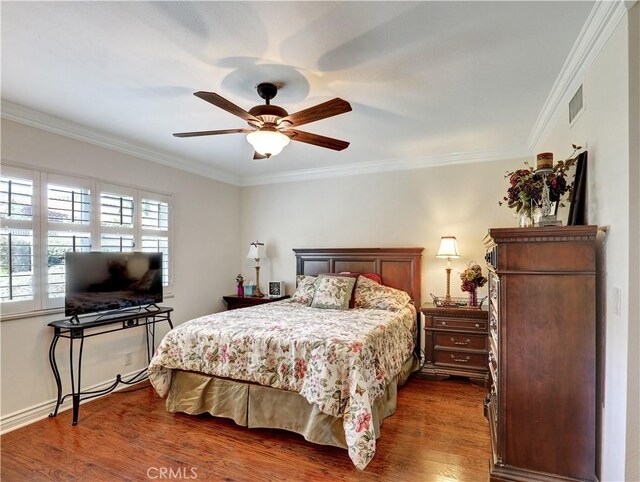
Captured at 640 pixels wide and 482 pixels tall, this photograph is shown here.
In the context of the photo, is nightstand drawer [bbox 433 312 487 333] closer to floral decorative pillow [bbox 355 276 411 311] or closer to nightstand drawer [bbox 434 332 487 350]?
nightstand drawer [bbox 434 332 487 350]

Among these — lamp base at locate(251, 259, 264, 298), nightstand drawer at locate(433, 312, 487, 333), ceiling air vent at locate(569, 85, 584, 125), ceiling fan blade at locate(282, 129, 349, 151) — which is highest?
ceiling air vent at locate(569, 85, 584, 125)

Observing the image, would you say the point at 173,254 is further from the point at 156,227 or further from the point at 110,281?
the point at 110,281

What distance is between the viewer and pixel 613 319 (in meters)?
1.70

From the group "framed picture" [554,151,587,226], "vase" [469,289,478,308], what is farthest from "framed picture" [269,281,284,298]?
"framed picture" [554,151,587,226]

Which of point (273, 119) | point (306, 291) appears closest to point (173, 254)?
point (306, 291)

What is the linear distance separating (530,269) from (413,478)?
1.46m

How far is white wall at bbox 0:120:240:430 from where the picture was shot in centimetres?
283

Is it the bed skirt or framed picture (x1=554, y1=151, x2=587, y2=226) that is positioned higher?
framed picture (x1=554, y1=151, x2=587, y2=226)

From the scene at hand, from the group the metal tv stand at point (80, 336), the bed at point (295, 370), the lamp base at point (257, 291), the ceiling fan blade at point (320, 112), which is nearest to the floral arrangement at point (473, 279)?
the bed at point (295, 370)

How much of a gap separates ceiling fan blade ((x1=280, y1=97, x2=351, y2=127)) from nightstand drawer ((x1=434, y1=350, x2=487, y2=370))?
9.30 ft

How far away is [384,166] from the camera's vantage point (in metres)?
4.53

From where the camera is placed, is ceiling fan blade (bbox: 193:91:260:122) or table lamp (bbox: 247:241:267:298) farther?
table lamp (bbox: 247:241:267:298)

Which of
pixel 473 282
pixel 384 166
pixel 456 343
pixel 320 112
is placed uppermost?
pixel 384 166

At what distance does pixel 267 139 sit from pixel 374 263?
2.54 m
